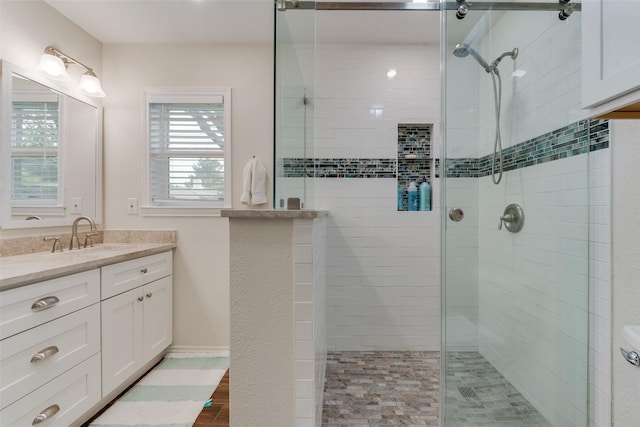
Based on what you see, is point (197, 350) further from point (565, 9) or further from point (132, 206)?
point (565, 9)

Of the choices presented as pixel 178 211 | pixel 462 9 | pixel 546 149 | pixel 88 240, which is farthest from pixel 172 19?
pixel 546 149

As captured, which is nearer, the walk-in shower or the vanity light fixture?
the walk-in shower

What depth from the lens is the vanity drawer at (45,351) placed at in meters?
1.19

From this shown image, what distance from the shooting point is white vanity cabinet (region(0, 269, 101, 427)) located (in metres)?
1.20

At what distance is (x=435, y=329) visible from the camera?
247 centimetres

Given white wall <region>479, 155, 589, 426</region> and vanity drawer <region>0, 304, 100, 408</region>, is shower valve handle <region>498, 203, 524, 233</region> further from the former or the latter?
vanity drawer <region>0, 304, 100, 408</region>

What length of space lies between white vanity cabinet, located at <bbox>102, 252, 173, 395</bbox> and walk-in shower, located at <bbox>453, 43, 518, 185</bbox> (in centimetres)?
225

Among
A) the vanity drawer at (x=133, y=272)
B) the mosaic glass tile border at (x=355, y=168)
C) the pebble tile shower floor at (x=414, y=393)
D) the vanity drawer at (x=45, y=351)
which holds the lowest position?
the pebble tile shower floor at (x=414, y=393)

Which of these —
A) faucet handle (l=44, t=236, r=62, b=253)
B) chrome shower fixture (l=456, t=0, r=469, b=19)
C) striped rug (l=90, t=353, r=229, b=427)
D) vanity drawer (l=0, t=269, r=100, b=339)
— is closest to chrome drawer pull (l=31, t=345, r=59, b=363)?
vanity drawer (l=0, t=269, r=100, b=339)

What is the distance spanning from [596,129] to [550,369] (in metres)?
1.09

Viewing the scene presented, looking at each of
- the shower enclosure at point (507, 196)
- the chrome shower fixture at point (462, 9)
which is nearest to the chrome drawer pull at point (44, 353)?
the shower enclosure at point (507, 196)

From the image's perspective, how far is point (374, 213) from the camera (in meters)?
2.50

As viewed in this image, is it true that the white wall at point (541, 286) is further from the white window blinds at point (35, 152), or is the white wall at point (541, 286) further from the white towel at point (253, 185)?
the white window blinds at point (35, 152)

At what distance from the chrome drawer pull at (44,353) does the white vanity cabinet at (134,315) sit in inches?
12.6
